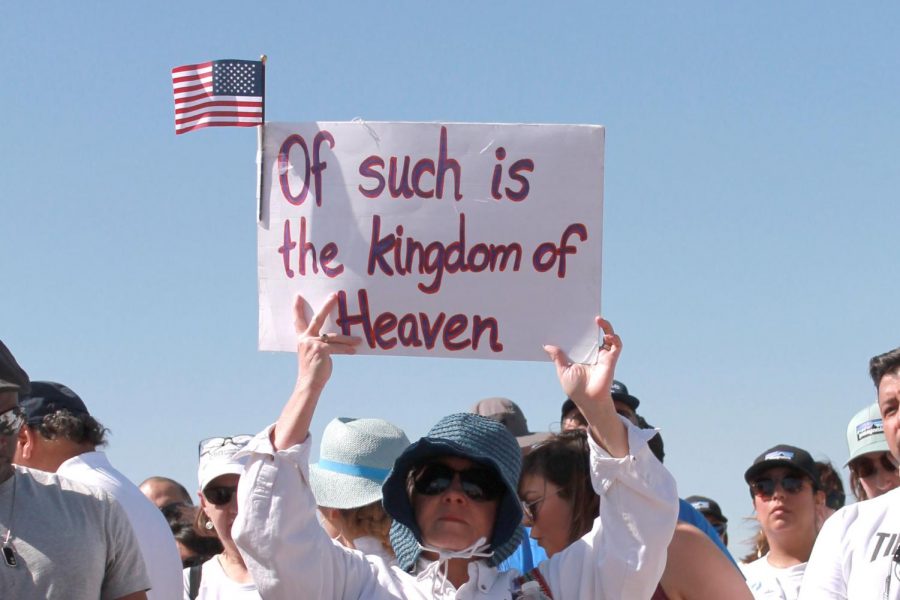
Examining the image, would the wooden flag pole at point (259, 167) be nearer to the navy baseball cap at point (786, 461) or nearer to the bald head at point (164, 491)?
the navy baseball cap at point (786, 461)

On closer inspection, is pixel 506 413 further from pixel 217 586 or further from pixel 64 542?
pixel 64 542

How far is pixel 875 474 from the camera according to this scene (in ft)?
21.0

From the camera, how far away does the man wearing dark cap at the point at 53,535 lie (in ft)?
12.8

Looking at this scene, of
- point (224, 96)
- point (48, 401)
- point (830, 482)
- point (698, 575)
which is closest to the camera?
point (698, 575)

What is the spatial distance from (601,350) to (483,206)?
697 millimetres

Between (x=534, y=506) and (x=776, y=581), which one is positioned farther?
(x=776, y=581)

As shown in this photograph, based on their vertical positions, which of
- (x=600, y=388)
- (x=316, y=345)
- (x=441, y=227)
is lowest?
(x=600, y=388)

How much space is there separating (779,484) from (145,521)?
339cm

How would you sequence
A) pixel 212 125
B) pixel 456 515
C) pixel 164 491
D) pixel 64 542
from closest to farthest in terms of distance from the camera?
1. pixel 64 542
2. pixel 456 515
3. pixel 212 125
4. pixel 164 491

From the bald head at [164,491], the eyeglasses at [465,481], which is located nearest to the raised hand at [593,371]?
the eyeglasses at [465,481]

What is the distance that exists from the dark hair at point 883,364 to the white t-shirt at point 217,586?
8.03ft

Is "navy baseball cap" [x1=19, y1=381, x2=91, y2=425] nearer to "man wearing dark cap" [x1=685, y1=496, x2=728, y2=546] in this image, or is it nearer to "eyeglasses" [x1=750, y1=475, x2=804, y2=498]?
"eyeglasses" [x1=750, y1=475, x2=804, y2=498]

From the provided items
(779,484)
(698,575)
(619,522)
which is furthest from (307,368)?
(779,484)

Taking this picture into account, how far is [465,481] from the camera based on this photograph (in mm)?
4125
